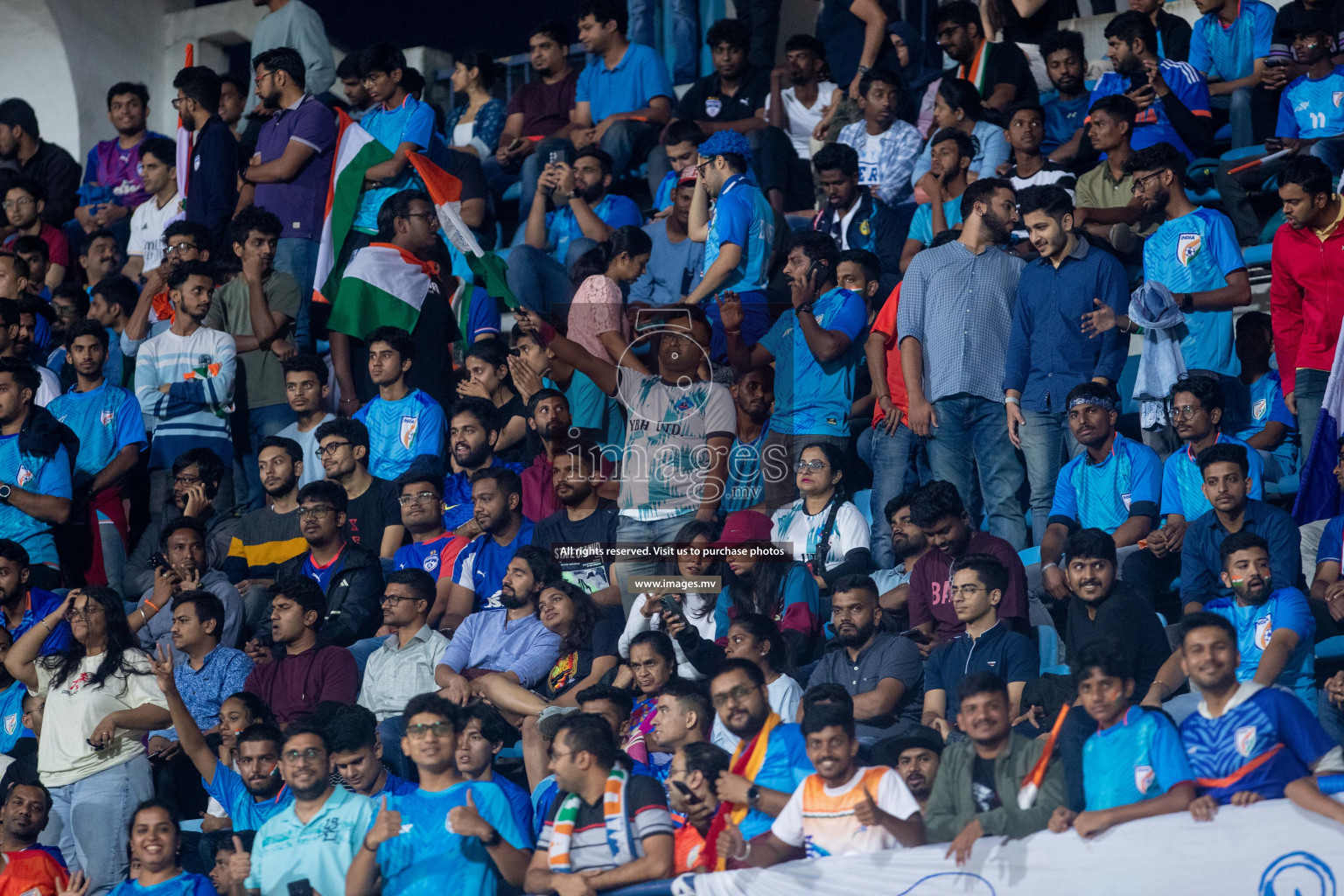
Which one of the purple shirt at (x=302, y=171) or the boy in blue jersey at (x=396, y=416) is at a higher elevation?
the purple shirt at (x=302, y=171)

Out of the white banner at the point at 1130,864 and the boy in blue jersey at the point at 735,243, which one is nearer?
the white banner at the point at 1130,864

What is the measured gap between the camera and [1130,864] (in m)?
5.13

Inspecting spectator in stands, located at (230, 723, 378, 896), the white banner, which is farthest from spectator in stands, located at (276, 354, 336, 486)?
the white banner

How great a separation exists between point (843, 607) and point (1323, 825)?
1936 mm

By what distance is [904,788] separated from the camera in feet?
17.9

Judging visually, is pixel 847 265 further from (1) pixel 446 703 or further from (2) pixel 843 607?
(1) pixel 446 703

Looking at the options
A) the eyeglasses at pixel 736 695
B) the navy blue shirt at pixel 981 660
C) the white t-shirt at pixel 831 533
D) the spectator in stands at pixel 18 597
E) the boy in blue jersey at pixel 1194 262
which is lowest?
the eyeglasses at pixel 736 695

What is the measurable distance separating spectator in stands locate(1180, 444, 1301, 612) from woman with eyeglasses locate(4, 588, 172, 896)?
4.07 meters

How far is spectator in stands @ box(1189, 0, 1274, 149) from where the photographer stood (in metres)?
9.10

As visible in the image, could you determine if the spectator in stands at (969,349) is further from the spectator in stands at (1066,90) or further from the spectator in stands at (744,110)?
the spectator in stands at (744,110)

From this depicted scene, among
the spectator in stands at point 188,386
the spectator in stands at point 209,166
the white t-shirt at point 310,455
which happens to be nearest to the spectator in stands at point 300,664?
the white t-shirt at point 310,455

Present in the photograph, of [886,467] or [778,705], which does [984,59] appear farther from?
[778,705]

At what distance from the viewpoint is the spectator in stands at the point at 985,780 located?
5324mm

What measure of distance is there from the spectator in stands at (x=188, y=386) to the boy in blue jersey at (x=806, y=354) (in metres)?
2.55
